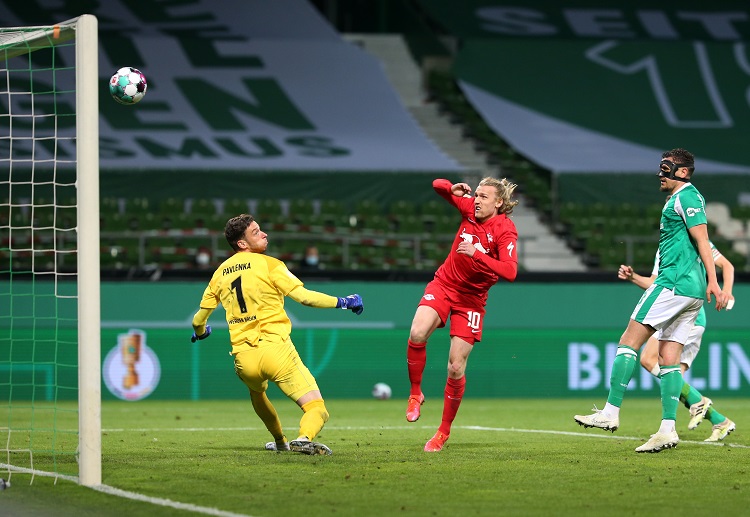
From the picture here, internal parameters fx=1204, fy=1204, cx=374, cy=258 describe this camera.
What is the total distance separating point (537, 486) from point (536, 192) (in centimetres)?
2050

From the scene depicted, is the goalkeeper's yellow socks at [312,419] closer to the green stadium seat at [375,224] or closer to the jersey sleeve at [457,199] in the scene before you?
the jersey sleeve at [457,199]

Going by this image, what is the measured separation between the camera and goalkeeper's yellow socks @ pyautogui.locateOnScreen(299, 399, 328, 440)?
8.97 m

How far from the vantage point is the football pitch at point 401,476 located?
6.62 metres

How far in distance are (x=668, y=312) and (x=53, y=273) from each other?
4.69 meters

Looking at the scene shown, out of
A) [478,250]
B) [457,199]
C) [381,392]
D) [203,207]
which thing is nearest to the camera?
[478,250]

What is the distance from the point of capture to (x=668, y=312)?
927cm

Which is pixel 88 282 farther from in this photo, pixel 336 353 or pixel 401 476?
pixel 336 353

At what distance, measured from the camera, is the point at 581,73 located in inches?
1224

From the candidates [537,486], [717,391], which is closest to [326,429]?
[537,486]

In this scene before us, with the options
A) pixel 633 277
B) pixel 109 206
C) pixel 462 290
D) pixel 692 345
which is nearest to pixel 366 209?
pixel 109 206

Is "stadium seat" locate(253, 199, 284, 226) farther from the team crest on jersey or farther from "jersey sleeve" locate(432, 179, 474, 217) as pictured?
the team crest on jersey

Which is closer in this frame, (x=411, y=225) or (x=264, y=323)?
(x=264, y=323)

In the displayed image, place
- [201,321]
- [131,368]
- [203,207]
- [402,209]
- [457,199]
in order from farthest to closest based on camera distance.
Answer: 1. [402,209]
2. [203,207]
3. [131,368]
4. [457,199]
5. [201,321]

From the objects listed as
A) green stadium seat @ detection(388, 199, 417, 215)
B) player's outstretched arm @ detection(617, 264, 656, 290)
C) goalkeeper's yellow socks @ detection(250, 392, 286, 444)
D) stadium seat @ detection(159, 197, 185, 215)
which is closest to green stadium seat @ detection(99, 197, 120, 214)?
stadium seat @ detection(159, 197, 185, 215)
